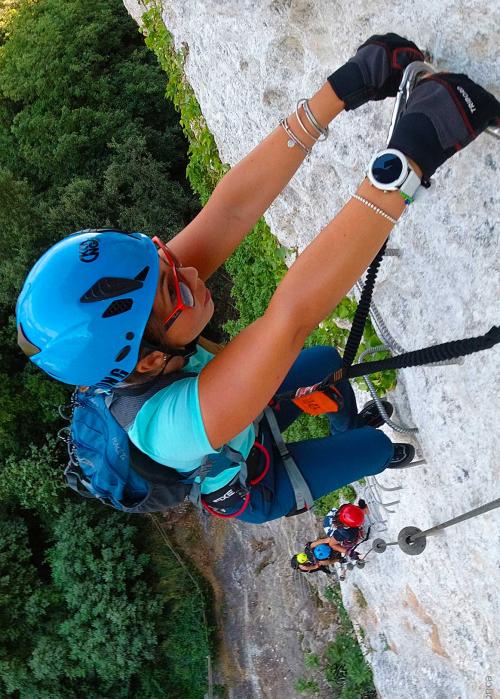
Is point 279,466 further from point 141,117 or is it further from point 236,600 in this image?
point 141,117

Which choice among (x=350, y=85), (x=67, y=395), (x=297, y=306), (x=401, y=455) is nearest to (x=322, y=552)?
(x=401, y=455)

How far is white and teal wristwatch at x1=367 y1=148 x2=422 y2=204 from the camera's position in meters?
1.38

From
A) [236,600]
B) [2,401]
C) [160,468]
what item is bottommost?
[236,600]

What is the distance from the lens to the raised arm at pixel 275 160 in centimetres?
173

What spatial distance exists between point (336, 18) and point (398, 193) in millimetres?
1527

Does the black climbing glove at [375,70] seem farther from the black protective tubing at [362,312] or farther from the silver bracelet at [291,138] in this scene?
the black protective tubing at [362,312]

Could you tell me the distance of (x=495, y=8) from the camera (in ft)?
5.45

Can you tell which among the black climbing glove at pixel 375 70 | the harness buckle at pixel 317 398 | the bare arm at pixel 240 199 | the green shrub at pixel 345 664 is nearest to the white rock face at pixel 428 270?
the black climbing glove at pixel 375 70

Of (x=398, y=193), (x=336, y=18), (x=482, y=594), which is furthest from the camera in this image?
(x=482, y=594)

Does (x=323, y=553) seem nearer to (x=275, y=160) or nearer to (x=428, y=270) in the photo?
(x=428, y=270)

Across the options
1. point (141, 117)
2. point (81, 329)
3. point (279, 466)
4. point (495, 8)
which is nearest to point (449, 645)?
point (279, 466)

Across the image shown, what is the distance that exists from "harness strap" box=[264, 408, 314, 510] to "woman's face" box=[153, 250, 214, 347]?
0.86m

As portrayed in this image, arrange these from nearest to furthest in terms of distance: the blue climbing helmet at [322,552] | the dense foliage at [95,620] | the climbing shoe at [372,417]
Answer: the climbing shoe at [372,417]
the blue climbing helmet at [322,552]
the dense foliage at [95,620]

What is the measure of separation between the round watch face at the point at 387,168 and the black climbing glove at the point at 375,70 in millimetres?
493
